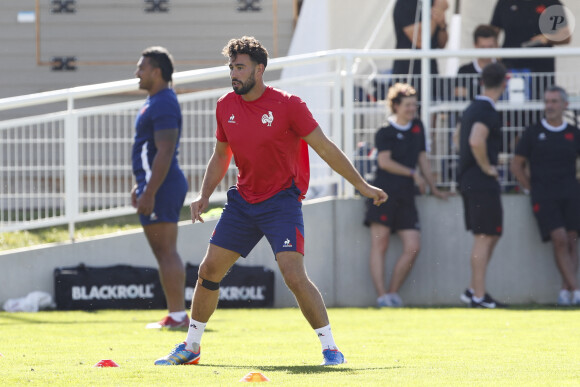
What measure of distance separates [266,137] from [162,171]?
2.46 metres

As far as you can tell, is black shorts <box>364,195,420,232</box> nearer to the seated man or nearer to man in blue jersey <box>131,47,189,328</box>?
the seated man

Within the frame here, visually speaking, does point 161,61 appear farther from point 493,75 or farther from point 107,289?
point 493,75

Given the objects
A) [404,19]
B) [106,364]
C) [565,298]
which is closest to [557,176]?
[565,298]

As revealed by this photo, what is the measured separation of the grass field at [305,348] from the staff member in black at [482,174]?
1.55 ft

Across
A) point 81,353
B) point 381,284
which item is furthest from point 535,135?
point 81,353

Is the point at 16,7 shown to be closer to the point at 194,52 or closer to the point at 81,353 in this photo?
the point at 194,52

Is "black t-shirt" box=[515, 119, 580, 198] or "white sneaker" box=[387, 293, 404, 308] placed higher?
"black t-shirt" box=[515, 119, 580, 198]

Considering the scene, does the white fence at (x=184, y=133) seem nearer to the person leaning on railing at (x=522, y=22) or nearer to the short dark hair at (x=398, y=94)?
the short dark hair at (x=398, y=94)

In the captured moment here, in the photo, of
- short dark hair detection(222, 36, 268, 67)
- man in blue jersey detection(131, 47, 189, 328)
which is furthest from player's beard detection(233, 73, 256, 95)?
man in blue jersey detection(131, 47, 189, 328)

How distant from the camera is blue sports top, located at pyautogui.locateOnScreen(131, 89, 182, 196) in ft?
29.8

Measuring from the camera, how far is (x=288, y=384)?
5.70 m

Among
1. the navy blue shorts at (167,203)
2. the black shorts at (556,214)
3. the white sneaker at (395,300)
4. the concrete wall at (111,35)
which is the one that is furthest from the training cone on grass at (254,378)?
the concrete wall at (111,35)

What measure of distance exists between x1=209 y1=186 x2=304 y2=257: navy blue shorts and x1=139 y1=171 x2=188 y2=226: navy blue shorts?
231 centimetres

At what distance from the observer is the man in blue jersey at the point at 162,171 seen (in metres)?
9.08
